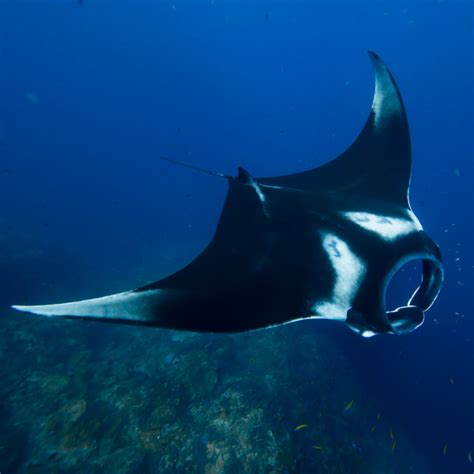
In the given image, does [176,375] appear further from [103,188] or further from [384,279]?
[103,188]

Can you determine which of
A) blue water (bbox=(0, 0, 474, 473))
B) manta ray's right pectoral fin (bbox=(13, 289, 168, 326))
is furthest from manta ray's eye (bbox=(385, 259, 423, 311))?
manta ray's right pectoral fin (bbox=(13, 289, 168, 326))

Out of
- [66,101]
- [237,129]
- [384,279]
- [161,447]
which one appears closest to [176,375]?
[161,447]

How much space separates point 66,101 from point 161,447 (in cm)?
9870

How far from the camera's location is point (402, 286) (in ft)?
44.0

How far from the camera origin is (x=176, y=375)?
684 centimetres

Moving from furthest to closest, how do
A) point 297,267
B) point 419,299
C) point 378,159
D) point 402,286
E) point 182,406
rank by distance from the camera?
point 402,286
point 182,406
point 378,159
point 419,299
point 297,267

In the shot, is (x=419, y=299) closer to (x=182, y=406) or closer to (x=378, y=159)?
(x=378, y=159)

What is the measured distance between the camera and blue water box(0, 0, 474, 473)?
40.2 ft

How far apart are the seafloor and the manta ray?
4.75 meters

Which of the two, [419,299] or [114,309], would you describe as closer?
[114,309]

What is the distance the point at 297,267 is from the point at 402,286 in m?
13.5

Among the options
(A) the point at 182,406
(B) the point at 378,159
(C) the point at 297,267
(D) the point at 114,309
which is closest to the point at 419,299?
(C) the point at 297,267

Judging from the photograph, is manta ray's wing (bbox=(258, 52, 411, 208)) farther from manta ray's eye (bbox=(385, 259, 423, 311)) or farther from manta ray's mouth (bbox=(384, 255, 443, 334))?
manta ray's eye (bbox=(385, 259, 423, 311))

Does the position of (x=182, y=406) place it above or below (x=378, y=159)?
below
